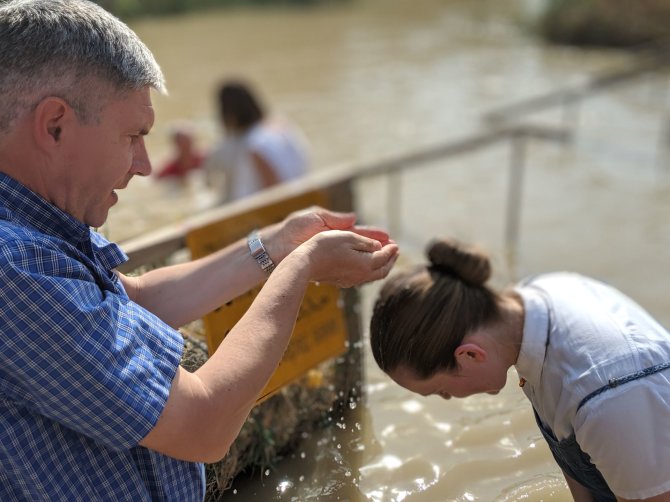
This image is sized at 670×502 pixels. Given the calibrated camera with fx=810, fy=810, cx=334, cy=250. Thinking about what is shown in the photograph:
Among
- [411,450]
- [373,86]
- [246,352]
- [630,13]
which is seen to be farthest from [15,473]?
[630,13]

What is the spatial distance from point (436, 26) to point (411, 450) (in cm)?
2222

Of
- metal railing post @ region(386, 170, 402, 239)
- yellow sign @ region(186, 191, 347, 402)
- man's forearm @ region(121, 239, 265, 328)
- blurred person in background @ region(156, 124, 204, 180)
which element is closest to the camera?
man's forearm @ region(121, 239, 265, 328)

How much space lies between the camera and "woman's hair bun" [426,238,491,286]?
2195 millimetres

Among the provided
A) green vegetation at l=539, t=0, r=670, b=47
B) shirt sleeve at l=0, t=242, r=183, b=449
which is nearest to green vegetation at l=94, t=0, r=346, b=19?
green vegetation at l=539, t=0, r=670, b=47

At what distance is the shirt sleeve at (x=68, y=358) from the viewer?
139 centimetres

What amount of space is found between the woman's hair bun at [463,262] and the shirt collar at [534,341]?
0.51ft

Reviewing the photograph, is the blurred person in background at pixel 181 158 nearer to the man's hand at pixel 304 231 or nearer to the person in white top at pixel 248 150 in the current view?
the person in white top at pixel 248 150

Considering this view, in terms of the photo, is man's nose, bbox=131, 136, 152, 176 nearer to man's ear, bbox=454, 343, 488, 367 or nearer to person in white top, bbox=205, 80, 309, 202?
man's ear, bbox=454, 343, 488, 367

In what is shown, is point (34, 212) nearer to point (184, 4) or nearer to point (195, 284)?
point (195, 284)

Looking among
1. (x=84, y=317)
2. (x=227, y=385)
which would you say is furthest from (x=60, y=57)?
(x=227, y=385)

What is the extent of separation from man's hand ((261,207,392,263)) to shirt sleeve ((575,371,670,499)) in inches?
27.1

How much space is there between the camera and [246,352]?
5.21 feet

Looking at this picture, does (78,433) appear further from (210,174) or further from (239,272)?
(210,174)

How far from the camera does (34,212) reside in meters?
1.56
